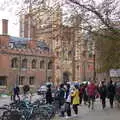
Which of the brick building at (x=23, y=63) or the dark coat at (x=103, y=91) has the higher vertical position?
the brick building at (x=23, y=63)

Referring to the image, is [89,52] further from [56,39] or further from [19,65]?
[19,65]

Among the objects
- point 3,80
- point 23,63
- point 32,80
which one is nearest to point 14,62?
point 23,63

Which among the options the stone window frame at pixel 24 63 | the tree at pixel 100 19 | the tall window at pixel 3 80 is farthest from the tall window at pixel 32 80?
the tree at pixel 100 19

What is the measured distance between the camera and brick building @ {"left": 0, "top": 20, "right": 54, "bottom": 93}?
92.2 metres

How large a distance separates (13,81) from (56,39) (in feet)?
240

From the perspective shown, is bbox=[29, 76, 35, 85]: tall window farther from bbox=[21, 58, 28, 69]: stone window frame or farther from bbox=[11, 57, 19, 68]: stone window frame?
bbox=[11, 57, 19, 68]: stone window frame

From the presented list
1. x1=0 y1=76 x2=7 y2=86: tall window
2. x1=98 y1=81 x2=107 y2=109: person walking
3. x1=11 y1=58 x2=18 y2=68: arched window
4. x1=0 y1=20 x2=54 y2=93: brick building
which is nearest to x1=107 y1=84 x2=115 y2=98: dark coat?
x1=98 y1=81 x2=107 y2=109: person walking

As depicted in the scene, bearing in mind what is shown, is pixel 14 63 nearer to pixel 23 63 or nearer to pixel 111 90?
pixel 23 63

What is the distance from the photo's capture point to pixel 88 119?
A: 2394 centimetres

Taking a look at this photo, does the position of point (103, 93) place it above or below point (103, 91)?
below

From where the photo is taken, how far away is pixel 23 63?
319 feet

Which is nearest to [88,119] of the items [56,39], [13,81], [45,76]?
[56,39]

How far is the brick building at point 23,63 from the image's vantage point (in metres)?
92.2

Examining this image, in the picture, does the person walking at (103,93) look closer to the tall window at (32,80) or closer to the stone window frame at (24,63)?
A: the stone window frame at (24,63)
